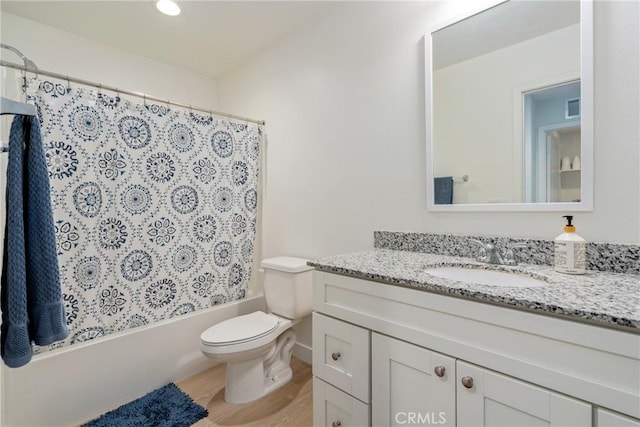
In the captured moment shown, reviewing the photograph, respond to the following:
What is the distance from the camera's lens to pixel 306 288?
74.4 inches

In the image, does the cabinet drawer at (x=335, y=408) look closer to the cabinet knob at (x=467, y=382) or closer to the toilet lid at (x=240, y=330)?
the cabinet knob at (x=467, y=382)


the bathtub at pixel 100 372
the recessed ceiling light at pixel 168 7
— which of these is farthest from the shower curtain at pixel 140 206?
the recessed ceiling light at pixel 168 7

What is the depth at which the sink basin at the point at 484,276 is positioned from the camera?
1064 millimetres

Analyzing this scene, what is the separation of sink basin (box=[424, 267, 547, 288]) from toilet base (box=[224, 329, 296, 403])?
45.7 inches

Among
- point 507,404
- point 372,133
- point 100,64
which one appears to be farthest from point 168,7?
point 507,404

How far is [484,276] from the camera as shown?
1160 mm

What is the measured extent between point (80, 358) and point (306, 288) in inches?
49.1

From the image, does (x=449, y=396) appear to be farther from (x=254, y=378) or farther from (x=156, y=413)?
(x=156, y=413)

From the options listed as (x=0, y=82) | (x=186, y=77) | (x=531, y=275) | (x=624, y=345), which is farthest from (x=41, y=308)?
(x=186, y=77)

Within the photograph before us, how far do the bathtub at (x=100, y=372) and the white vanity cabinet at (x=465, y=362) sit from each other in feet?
3.56

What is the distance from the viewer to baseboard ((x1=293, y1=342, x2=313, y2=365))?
6.78 feet

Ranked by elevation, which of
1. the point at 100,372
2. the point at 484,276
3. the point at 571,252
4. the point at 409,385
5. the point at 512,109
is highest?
the point at 512,109

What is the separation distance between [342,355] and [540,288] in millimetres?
726

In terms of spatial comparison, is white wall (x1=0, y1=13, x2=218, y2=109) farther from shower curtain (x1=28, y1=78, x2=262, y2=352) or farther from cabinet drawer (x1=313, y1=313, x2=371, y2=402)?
cabinet drawer (x1=313, y1=313, x2=371, y2=402)
